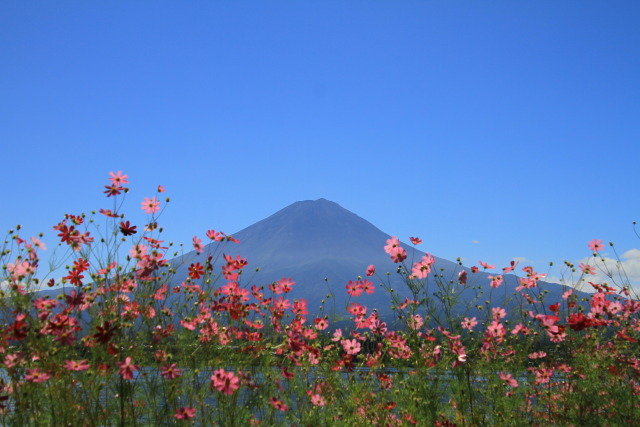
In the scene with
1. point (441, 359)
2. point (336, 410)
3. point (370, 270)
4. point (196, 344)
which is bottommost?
point (336, 410)

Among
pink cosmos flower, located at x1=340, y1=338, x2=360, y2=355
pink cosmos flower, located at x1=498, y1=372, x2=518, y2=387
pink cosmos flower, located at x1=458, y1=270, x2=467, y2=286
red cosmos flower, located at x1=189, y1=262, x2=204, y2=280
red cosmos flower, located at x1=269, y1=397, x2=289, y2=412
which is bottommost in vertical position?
pink cosmos flower, located at x1=498, y1=372, x2=518, y2=387

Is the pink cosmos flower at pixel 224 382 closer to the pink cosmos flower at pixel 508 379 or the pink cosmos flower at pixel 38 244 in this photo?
the pink cosmos flower at pixel 38 244

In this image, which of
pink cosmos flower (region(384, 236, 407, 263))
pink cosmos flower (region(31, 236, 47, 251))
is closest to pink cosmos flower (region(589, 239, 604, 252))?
pink cosmos flower (region(384, 236, 407, 263))

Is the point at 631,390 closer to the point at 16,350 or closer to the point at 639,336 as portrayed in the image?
the point at 639,336

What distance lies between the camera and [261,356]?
484cm

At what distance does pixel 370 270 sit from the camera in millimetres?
5027

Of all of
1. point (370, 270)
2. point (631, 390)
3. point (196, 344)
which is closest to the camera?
point (196, 344)

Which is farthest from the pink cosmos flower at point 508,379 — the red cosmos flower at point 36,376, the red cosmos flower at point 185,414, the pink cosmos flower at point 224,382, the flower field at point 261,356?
the red cosmos flower at point 36,376

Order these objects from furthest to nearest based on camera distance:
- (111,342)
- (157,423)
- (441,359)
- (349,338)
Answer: (349,338) < (441,359) < (157,423) < (111,342)

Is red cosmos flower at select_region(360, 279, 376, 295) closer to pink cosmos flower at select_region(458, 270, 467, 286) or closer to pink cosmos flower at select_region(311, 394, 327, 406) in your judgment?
pink cosmos flower at select_region(458, 270, 467, 286)

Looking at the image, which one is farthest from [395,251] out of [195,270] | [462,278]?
[195,270]

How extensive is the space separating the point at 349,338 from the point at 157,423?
222 centimetres

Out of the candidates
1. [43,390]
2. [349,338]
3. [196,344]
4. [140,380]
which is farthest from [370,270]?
[43,390]

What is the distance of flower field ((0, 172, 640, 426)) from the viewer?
12.6 feet
